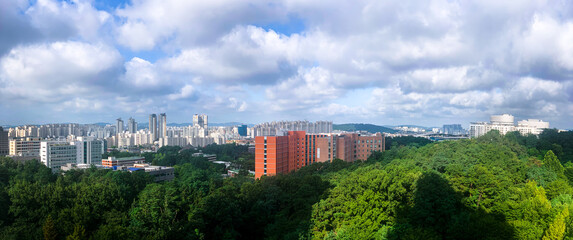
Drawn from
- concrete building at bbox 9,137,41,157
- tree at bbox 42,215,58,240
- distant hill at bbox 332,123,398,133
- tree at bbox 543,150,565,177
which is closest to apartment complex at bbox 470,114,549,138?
tree at bbox 543,150,565,177

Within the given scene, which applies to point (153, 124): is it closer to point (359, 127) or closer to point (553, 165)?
point (359, 127)

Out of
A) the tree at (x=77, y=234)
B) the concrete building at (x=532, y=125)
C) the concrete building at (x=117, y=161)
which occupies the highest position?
A: the concrete building at (x=532, y=125)

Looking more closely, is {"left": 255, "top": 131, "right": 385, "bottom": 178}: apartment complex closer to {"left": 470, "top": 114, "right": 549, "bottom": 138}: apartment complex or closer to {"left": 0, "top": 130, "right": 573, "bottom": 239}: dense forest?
{"left": 0, "top": 130, "right": 573, "bottom": 239}: dense forest

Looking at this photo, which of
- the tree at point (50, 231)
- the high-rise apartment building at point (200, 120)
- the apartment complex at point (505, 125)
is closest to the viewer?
the tree at point (50, 231)

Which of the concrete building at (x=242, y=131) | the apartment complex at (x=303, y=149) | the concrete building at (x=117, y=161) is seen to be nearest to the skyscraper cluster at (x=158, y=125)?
the concrete building at (x=242, y=131)

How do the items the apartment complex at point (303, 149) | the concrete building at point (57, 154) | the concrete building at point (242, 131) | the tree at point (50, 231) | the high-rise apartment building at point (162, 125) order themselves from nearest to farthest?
the tree at point (50, 231) → the apartment complex at point (303, 149) → the concrete building at point (57, 154) → the high-rise apartment building at point (162, 125) → the concrete building at point (242, 131)

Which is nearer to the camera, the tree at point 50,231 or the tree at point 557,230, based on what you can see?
the tree at point 557,230

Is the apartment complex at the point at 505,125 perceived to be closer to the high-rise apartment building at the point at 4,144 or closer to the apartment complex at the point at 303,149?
Answer: the apartment complex at the point at 303,149
